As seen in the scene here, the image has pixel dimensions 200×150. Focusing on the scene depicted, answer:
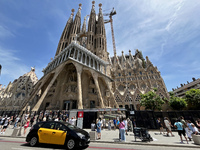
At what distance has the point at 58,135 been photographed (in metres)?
5.51

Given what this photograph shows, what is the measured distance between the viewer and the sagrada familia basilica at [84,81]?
86.9ft

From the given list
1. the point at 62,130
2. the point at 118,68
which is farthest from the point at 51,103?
the point at 118,68

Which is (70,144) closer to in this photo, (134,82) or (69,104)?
(69,104)

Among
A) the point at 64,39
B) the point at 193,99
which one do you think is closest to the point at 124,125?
the point at 193,99

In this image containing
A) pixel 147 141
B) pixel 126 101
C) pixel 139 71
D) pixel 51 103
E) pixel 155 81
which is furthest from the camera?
pixel 139 71

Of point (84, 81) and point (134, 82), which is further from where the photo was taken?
point (134, 82)

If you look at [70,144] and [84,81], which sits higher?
[84,81]

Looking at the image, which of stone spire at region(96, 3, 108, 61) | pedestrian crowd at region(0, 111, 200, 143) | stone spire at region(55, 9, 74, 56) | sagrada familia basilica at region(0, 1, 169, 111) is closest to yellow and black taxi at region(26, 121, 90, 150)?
pedestrian crowd at region(0, 111, 200, 143)

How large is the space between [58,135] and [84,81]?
2376 centimetres

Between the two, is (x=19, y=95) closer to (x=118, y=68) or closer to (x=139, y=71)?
(x=118, y=68)

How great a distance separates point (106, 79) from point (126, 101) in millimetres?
11780

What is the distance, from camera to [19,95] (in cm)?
4416

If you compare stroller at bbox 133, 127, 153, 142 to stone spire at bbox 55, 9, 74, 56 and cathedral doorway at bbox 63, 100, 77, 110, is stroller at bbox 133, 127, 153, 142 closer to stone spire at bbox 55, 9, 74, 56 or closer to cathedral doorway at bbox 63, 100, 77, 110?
cathedral doorway at bbox 63, 100, 77, 110

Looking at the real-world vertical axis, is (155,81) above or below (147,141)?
above
